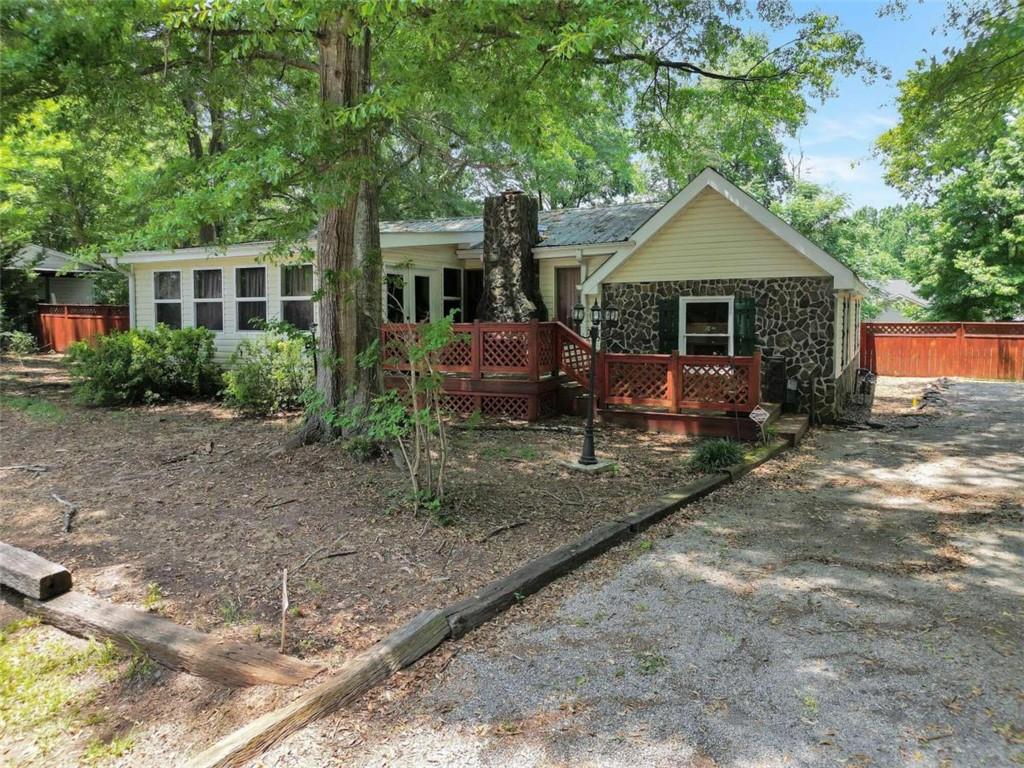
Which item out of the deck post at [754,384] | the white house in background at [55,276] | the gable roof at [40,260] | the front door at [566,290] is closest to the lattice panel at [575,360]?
the front door at [566,290]

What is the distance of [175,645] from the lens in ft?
10.4

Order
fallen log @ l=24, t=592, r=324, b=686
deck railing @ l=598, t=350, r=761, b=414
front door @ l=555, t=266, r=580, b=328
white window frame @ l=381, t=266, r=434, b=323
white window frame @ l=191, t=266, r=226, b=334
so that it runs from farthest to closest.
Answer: white window frame @ l=191, t=266, r=226, b=334
front door @ l=555, t=266, r=580, b=328
white window frame @ l=381, t=266, r=434, b=323
deck railing @ l=598, t=350, r=761, b=414
fallen log @ l=24, t=592, r=324, b=686

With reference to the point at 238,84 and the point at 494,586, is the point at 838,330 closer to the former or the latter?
the point at 494,586

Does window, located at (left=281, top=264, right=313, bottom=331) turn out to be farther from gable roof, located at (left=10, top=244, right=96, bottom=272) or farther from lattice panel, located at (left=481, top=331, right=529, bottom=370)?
gable roof, located at (left=10, top=244, right=96, bottom=272)

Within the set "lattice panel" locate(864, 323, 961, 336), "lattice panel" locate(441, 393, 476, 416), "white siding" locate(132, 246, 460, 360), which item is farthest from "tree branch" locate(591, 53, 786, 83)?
"lattice panel" locate(864, 323, 961, 336)

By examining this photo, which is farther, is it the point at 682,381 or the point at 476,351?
the point at 476,351

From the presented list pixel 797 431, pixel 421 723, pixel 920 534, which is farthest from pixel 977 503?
pixel 421 723

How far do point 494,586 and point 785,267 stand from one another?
28.8 ft

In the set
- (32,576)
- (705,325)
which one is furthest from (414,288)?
(32,576)

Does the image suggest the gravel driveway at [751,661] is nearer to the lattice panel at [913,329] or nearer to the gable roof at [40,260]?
the lattice panel at [913,329]

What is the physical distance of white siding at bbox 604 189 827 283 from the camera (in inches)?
427

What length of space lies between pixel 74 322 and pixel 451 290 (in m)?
14.1

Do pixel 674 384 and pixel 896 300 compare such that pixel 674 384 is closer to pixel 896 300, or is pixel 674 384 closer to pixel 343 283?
pixel 343 283

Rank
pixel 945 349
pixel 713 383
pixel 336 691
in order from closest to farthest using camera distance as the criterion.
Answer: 1. pixel 336 691
2. pixel 713 383
3. pixel 945 349
